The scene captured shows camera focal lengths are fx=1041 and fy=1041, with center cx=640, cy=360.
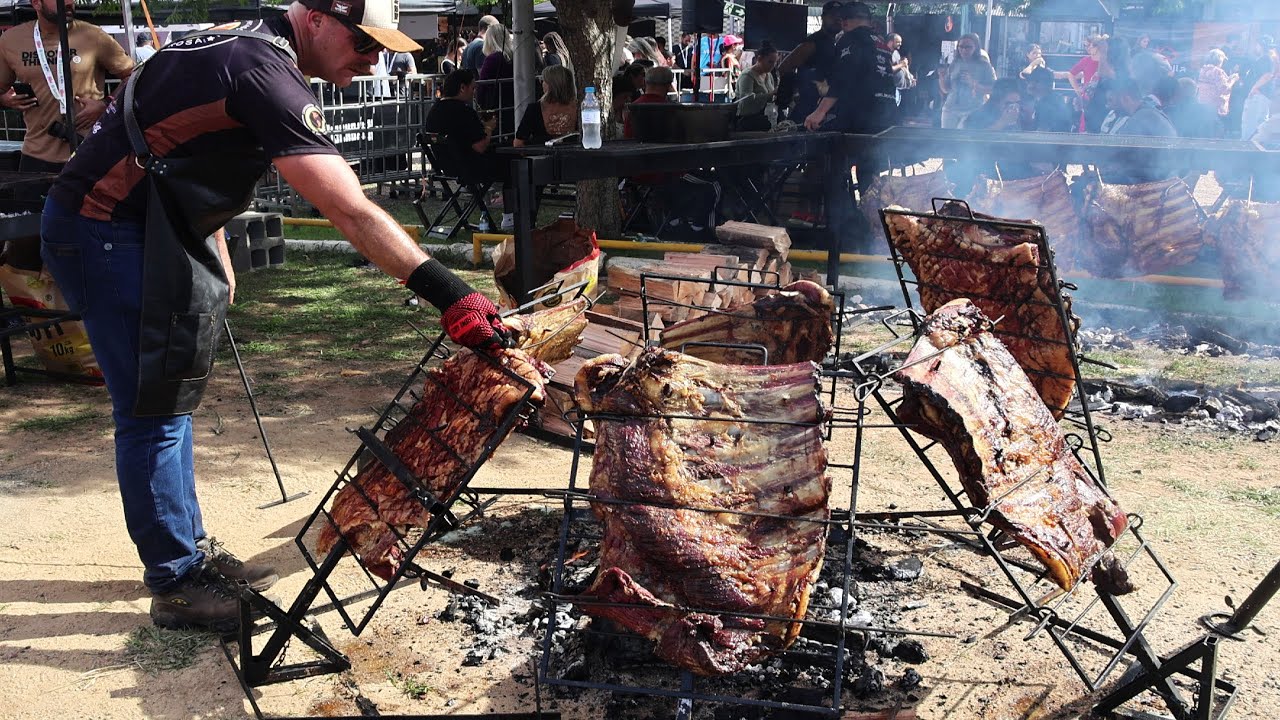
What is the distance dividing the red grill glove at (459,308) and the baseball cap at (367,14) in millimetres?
917

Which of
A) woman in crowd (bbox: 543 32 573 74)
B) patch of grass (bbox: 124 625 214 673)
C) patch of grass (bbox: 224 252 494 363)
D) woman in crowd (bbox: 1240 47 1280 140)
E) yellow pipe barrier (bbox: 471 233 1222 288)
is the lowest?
patch of grass (bbox: 124 625 214 673)

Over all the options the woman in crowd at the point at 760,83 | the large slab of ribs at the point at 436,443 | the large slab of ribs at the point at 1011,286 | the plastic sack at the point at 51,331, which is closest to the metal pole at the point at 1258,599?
the large slab of ribs at the point at 1011,286

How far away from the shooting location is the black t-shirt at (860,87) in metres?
11.7

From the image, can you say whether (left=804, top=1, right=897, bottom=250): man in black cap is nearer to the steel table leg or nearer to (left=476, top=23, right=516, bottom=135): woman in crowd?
(left=476, top=23, right=516, bottom=135): woman in crowd

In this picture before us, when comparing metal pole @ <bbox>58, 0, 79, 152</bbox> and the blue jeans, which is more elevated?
metal pole @ <bbox>58, 0, 79, 152</bbox>

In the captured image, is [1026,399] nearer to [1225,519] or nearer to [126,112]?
[1225,519]

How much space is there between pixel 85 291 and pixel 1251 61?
17.2 m

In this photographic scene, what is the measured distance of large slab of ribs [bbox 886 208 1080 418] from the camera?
455 cm

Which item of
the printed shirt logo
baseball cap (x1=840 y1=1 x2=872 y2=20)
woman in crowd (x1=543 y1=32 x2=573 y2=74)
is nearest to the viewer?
the printed shirt logo

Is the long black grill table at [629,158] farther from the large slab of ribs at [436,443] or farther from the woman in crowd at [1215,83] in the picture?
the woman in crowd at [1215,83]

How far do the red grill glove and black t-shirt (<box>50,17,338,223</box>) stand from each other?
0.59 m

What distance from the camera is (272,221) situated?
1070 centimetres

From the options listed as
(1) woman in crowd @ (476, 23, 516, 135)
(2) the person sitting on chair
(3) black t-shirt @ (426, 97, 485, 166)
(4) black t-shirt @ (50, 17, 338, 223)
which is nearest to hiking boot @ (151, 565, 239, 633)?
(4) black t-shirt @ (50, 17, 338, 223)

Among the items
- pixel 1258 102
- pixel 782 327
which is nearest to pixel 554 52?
pixel 1258 102
